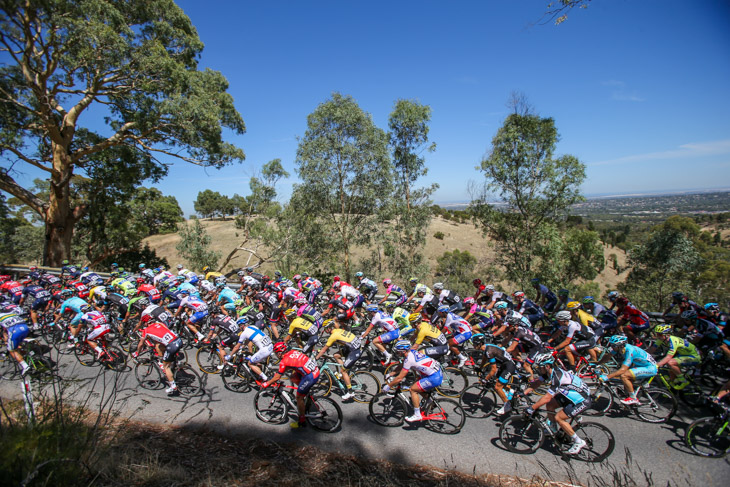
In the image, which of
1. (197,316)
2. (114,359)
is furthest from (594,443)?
(114,359)

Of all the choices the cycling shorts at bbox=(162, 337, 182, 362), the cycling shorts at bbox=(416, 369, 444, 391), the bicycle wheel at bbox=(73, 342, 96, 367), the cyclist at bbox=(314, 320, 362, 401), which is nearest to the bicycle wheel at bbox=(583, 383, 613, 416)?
the cycling shorts at bbox=(416, 369, 444, 391)

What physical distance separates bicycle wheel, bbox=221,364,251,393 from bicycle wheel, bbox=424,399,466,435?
438 centimetres

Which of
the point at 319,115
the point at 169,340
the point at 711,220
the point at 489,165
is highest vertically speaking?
the point at 319,115

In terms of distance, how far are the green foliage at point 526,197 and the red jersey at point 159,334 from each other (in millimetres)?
17002

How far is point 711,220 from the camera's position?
7738cm

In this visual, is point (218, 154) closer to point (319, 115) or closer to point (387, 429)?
point (319, 115)

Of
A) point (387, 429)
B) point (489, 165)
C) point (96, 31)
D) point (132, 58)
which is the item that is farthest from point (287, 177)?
point (387, 429)

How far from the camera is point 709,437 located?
19.2 feet

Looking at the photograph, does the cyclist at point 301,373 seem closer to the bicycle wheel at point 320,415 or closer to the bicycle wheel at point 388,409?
the bicycle wheel at point 320,415

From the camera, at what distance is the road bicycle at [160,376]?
26.5ft

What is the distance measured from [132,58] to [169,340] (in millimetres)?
15815

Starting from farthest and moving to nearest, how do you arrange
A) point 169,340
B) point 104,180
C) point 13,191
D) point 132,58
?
point 104,180 < point 13,191 < point 132,58 < point 169,340

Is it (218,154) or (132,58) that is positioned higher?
(132,58)

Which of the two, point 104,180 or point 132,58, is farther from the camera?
point 104,180
